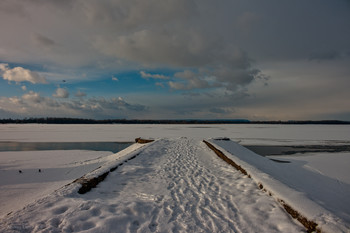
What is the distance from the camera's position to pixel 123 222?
3.39 m

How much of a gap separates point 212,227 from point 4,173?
10.4m

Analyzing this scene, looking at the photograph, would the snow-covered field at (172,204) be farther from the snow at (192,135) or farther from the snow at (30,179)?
the snow at (192,135)

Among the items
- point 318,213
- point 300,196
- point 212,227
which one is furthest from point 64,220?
point 300,196

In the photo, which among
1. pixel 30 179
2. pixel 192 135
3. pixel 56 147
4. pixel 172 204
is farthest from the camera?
pixel 192 135

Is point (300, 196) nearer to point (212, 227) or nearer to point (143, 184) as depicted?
point (212, 227)

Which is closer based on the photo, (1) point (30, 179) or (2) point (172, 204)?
(2) point (172, 204)

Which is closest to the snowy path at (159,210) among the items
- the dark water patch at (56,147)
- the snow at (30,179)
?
the snow at (30,179)

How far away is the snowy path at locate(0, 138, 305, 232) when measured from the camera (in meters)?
3.24

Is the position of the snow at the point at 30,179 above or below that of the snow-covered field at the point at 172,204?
below

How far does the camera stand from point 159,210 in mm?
3926

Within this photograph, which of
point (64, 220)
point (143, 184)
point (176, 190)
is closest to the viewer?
point (64, 220)

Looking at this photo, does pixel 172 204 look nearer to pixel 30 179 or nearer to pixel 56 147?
pixel 30 179

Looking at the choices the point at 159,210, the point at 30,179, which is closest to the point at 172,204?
the point at 159,210

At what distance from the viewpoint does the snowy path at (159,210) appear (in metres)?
3.24
